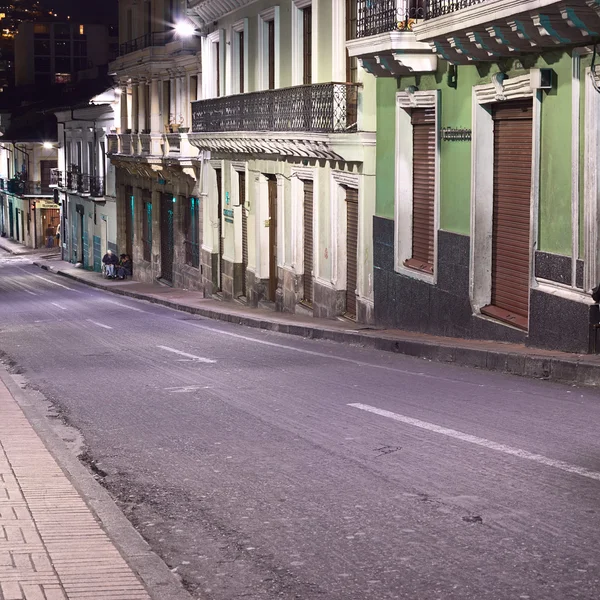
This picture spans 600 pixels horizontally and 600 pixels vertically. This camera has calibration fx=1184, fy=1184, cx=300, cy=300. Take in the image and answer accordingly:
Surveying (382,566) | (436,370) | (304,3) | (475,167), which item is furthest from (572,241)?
(304,3)

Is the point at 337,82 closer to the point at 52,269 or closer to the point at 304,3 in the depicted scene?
the point at 304,3

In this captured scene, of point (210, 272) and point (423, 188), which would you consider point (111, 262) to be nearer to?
point (210, 272)

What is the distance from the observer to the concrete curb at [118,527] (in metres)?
5.71

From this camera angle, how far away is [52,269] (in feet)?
185

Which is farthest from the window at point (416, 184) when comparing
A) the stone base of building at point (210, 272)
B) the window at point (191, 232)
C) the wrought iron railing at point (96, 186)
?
the wrought iron railing at point (96, 186)

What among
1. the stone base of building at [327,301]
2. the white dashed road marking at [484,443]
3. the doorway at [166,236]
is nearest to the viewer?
the white dashed road marking at [484,443]

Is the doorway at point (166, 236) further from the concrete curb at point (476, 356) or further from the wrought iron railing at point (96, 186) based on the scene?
the concrete curb at point (476, 356)

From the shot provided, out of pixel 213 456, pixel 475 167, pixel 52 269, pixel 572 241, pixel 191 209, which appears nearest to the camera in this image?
pixel 213 456

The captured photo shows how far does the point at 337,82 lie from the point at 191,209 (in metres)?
17.3

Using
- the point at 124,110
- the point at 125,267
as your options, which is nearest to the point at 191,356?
the point at 125,267

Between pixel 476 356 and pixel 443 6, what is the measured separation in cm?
498

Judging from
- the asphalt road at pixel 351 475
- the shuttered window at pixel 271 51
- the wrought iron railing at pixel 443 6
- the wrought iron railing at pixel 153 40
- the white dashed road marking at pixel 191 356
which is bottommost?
the white dashed road marking at pixel 191 356

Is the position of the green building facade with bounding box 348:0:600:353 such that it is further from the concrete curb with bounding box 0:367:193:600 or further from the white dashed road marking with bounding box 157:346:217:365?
the concrete curb with bounding box 0:367:193:600

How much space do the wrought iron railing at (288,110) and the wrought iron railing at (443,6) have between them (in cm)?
479
